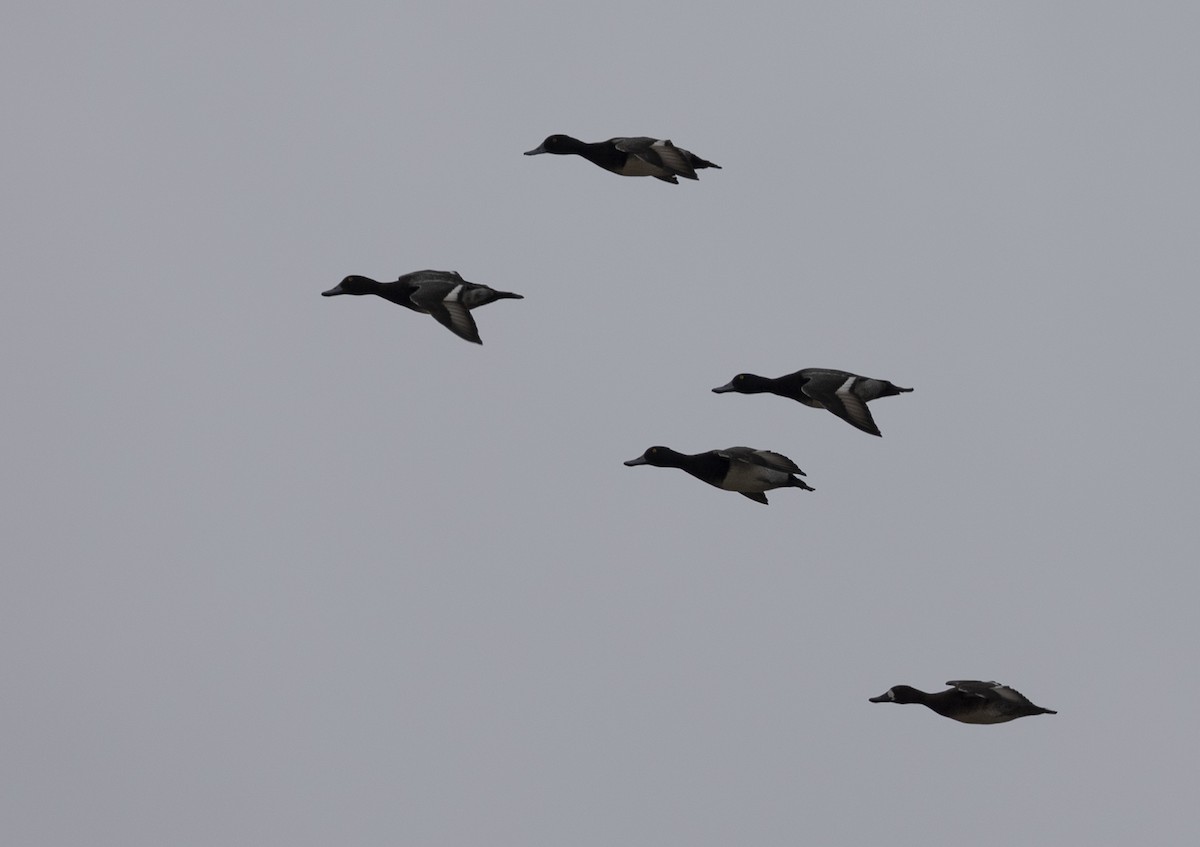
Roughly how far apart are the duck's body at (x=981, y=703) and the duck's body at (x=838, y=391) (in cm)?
270

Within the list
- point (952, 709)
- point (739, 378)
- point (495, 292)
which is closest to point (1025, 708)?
point (952, 709)

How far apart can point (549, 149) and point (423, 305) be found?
3.24 m

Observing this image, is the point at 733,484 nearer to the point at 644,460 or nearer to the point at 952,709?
the point at 644,460

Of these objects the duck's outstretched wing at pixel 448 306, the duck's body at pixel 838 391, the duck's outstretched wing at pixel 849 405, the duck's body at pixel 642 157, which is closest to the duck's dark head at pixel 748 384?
the duck's body at pixel 838 391

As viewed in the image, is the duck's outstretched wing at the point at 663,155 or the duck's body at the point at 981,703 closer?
the duck's body at the point at 981,703

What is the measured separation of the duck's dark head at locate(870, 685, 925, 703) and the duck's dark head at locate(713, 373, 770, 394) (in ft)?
12.2

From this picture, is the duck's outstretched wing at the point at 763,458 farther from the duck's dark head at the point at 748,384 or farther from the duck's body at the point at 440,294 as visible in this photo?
the duck's body at the point at 440,294

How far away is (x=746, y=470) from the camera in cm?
2025

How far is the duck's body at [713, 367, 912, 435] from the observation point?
1975 cm

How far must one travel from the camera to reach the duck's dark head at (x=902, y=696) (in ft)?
65.1

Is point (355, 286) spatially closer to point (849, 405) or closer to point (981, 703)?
point (849, 405)

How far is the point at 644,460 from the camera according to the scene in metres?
22.0

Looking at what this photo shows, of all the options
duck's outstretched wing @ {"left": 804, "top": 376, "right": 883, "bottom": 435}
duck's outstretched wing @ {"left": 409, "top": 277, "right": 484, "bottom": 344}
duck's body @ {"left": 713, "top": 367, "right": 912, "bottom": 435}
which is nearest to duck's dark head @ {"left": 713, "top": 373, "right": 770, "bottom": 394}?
duck's body @ {"left": 713, "top": 367, "right": 912, "bottom": 435}

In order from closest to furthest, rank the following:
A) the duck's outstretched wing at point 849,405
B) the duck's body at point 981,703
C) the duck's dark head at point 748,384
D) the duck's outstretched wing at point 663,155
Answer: the duck's body at point 981,703
the duck's outstretched wing at point 849,405
the duck's outstretched wing at point 663,155
the duck's dark head at point 748,384
